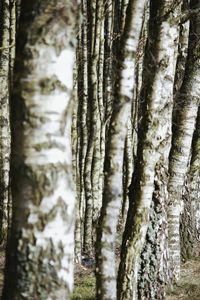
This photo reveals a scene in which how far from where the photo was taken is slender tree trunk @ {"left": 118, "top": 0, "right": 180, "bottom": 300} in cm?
642

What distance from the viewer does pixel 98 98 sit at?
40.3ft

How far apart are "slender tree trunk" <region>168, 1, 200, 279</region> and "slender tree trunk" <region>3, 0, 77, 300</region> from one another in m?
6.58

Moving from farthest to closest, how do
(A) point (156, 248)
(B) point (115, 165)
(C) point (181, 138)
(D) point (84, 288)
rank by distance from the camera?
(C) point (181, 138) → (D) point (84, 288) → (A) point (156, 248) → (B) point (115, 165)

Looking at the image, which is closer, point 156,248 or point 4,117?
point 156,248

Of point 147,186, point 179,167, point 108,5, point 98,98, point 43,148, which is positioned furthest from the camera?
point 108,5

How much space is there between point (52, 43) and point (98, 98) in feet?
29.6

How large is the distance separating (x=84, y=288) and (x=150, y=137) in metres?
3.32

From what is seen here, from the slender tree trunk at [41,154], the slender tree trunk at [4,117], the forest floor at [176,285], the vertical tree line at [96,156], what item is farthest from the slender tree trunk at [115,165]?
the slender tree trunk at [4,117]

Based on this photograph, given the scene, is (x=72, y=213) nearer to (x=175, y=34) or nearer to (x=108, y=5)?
(x=175, y=34)

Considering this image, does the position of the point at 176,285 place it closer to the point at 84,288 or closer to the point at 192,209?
the point at 84,288

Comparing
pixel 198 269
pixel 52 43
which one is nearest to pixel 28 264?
pixel 52 43

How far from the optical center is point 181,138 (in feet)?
32.8

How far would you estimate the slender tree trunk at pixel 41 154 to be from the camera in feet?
10.6

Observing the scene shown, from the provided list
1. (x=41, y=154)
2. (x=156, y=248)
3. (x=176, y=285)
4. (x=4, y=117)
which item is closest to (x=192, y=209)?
(x=176, y=285)
